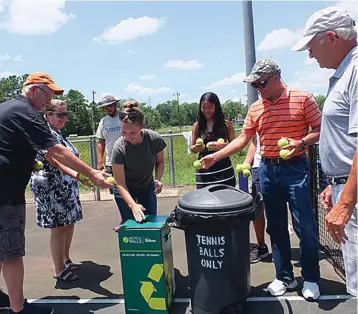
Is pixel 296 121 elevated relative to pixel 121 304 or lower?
elevated

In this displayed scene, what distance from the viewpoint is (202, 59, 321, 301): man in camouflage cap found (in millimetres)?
3109

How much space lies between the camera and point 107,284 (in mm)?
3877

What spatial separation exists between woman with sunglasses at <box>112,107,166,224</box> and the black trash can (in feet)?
1.63

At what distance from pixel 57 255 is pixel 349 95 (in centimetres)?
309

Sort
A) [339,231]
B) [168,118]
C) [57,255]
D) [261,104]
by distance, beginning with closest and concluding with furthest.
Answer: [339,231]
[261,104]
[57,255]
[168,118]

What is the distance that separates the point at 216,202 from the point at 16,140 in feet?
4.98

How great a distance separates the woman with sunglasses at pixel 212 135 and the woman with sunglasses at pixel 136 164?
1.72 ft

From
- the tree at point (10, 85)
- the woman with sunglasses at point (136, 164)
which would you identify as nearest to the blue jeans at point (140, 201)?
the woman with sunglasses at point (136, 164)

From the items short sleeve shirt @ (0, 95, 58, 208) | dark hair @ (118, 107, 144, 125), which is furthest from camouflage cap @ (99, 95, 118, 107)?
short sleeve shirt @ (0, 95, 58, 208)

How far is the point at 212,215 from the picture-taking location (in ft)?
8.88

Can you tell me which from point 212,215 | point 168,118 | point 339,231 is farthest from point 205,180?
point 168,118

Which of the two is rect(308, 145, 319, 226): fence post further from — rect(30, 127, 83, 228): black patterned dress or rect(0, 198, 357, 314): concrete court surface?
rect(30, 127, 83, 228): black patterned dress

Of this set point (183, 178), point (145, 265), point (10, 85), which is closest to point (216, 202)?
point (145, 265)

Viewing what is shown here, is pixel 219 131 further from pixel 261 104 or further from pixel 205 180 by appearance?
pixel 261 104
